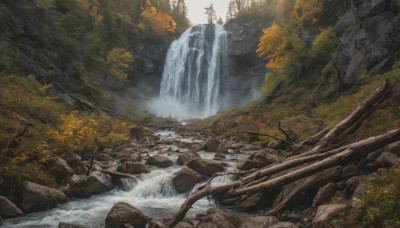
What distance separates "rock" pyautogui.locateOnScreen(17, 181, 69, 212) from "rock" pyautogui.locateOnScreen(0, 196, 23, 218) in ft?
0.61

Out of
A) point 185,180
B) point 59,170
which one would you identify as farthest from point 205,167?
point 59,170

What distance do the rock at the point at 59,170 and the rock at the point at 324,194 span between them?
6914 millimetres

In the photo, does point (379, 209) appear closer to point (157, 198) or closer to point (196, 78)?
point (157, 198)

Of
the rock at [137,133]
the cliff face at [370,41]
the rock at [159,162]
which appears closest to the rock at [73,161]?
the rock at [159,162]

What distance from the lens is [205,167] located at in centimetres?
779

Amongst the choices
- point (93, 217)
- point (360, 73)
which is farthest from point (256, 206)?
point (360, 73)

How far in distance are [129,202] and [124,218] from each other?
6.87 ft

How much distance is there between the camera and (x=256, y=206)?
534 centimetres

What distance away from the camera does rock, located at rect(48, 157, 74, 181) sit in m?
6.78

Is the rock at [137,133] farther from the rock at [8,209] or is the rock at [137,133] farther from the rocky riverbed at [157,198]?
the rock at [8,209]

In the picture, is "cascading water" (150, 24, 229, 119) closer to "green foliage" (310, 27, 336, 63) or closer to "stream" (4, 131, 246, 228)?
"green foliage" (310, 27, 336, 63)

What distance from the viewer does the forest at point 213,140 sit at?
4.38 m

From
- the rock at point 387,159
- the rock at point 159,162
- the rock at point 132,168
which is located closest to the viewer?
the rock at point 387,159

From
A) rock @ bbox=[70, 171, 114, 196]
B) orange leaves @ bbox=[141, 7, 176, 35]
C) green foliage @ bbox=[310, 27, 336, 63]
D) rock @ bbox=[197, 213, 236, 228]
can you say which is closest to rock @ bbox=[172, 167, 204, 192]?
rock @ bbox=[70, 171, 114, 196]
